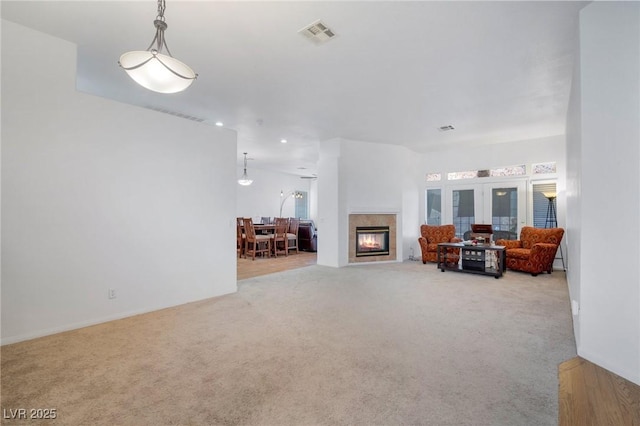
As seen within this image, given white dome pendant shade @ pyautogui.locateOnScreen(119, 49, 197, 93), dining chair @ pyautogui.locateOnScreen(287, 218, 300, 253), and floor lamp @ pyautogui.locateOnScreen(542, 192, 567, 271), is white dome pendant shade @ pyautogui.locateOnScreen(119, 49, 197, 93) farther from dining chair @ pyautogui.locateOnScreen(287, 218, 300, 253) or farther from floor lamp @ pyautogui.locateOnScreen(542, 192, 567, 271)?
floor lamp @ pyautogui.locateOnScreen(542, 192, 567, 271)

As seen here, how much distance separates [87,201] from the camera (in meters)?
3.28

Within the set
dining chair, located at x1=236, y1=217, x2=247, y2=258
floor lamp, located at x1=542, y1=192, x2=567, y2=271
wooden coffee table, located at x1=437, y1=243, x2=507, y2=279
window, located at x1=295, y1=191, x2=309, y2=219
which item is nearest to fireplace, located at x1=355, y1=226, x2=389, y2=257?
wooden coffee table, located at x1=437, y1=243, x2=507, y2=279

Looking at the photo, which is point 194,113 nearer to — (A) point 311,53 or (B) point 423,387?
(A) point 311,53

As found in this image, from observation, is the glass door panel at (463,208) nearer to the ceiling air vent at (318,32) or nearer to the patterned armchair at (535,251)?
the patterned armchair at (535,251)

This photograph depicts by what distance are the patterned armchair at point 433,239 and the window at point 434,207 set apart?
0.96 meters

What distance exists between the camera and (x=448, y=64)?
11.5 feet

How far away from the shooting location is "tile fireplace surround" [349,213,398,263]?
23.4 feet

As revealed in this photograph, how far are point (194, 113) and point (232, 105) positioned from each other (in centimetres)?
90

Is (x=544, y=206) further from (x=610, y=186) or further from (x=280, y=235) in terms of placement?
(x=280, y=235)

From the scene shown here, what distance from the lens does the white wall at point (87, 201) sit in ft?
9.33

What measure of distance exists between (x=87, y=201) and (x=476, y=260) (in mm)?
6491

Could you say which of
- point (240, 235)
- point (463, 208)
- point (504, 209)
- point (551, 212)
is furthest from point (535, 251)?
point (240, 235)

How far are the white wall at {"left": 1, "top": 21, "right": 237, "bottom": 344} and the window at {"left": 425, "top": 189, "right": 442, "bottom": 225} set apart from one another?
6421 millimetres

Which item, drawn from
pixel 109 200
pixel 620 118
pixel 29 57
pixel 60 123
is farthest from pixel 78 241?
pixel 620 118
